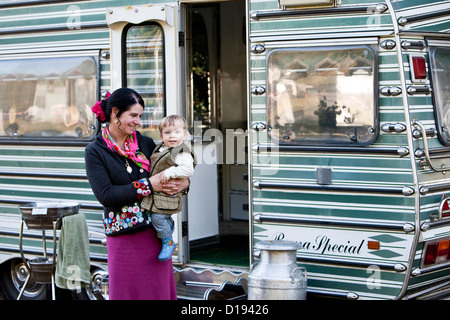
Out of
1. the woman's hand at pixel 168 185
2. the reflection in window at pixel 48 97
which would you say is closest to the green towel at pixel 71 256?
the reflection in window at pixel 48 97

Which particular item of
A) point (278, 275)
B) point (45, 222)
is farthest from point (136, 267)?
point (45, 222)

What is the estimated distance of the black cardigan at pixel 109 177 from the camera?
13.4ft

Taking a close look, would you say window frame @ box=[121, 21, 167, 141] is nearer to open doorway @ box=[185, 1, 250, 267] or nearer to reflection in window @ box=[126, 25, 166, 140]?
reflection in window @ box=[126, 25, 166, 140]

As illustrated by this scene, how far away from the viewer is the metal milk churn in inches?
191

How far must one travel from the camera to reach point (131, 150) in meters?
4.27

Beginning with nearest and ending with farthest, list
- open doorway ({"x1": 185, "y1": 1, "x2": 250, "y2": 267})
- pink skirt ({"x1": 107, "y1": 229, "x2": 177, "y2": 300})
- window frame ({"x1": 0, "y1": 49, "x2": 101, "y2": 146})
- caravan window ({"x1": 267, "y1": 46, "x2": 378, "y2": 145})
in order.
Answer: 1. pink skirt ({"x1": 107, "y1": 229, "x2": 177, "y2": 300})
2. caravan window ({"x1": 267, "y1": 46, "x2": 378, "y2": 145})
3. window frame ({"x1": 0, "y1": 49, "x2": 101, "y2": 146})
4. open doorway ({"x1": 185, "y1": 1, "x2": 250, "y2": 267})

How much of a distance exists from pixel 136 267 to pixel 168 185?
56cm

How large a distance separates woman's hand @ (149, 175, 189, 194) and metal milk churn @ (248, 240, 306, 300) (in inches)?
38.7

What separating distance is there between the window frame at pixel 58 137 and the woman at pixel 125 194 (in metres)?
1.75

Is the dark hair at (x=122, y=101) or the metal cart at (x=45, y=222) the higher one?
the dark hair at (x=122, y=101)

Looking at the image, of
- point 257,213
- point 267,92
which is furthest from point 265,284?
point 267,92

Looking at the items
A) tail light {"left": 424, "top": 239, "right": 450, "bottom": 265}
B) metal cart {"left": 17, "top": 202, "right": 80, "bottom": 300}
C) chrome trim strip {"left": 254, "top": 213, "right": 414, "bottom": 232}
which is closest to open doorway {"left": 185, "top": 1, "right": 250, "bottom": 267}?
chrome trim strip {"left": 254, "top": 213, "right": 414, "bottom": 232}

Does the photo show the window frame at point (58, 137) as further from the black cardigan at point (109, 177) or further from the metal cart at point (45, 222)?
the black cardigan at point (109, 177)

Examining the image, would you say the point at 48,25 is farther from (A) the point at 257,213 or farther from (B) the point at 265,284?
(B) the point at 265,284
